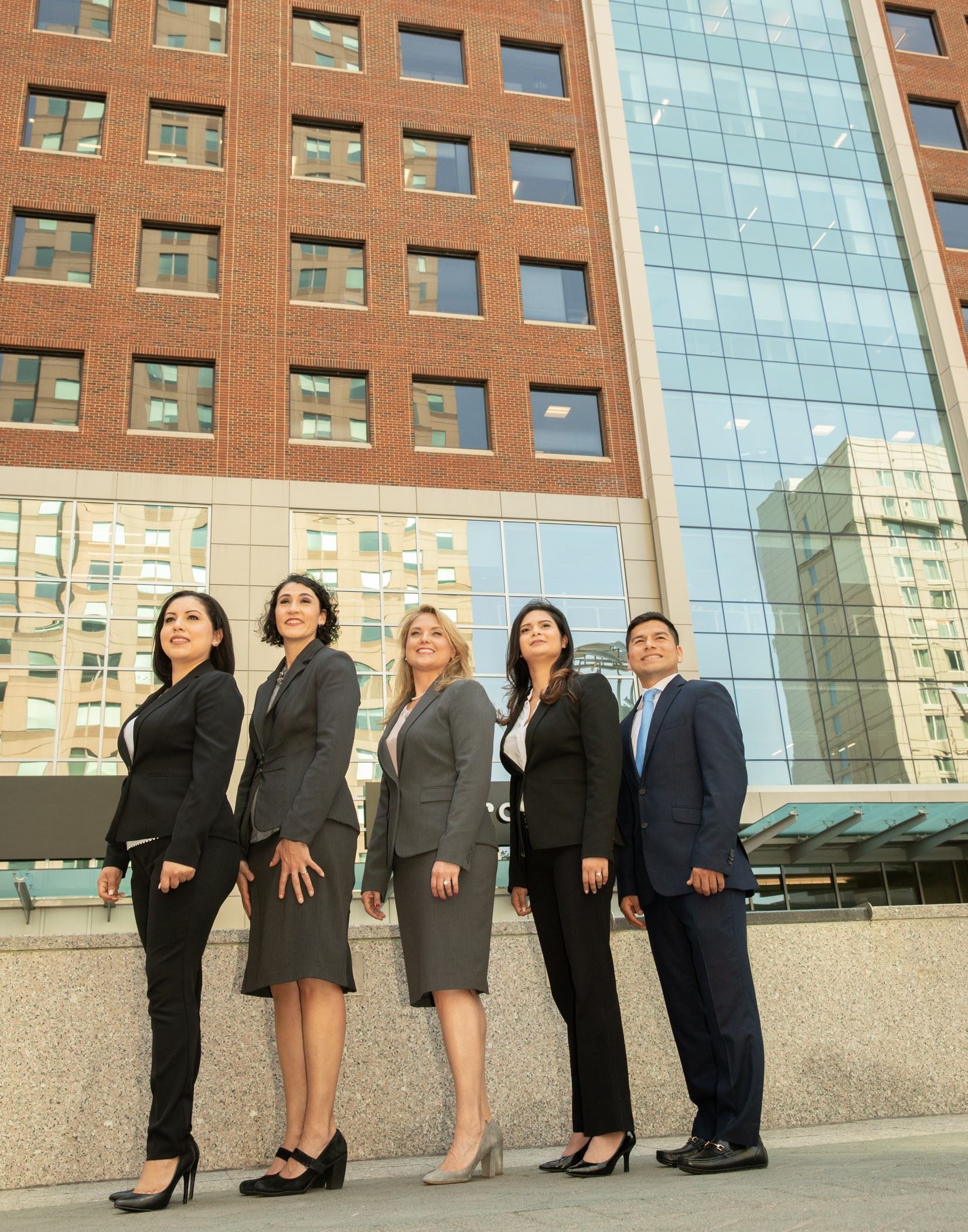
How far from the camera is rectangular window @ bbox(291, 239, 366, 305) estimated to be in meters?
24.2

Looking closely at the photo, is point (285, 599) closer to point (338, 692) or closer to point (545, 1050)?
point (338, 692)

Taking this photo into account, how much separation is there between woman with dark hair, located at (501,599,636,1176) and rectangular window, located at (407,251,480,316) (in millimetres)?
20900

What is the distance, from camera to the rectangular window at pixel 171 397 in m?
22.4

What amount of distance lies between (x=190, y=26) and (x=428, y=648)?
25.8 m

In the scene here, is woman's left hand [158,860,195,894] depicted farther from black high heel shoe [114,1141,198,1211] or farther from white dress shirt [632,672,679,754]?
white dress shirt [632,672,679,754]

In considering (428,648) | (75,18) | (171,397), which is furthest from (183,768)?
(75,18)

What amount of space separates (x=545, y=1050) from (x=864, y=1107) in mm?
1743

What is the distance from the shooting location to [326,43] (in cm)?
2622

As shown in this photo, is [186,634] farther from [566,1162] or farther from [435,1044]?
[566,1162]

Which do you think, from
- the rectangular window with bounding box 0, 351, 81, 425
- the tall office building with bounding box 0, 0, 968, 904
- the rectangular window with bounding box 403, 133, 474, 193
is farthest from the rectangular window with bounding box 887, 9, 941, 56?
the rectangular window with bounding box 0, 351, 81, 425

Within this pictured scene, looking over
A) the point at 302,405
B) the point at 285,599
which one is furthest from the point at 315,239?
the point at 285,599

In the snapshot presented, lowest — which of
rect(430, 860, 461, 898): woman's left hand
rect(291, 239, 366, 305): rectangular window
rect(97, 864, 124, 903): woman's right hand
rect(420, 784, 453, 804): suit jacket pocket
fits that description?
rect(430, 860, 461, 898): woman's left hand

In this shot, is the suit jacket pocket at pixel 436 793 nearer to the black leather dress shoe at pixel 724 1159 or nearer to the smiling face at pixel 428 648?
the smiling face at pixel 428 648

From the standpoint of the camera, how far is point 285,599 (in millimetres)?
4898
